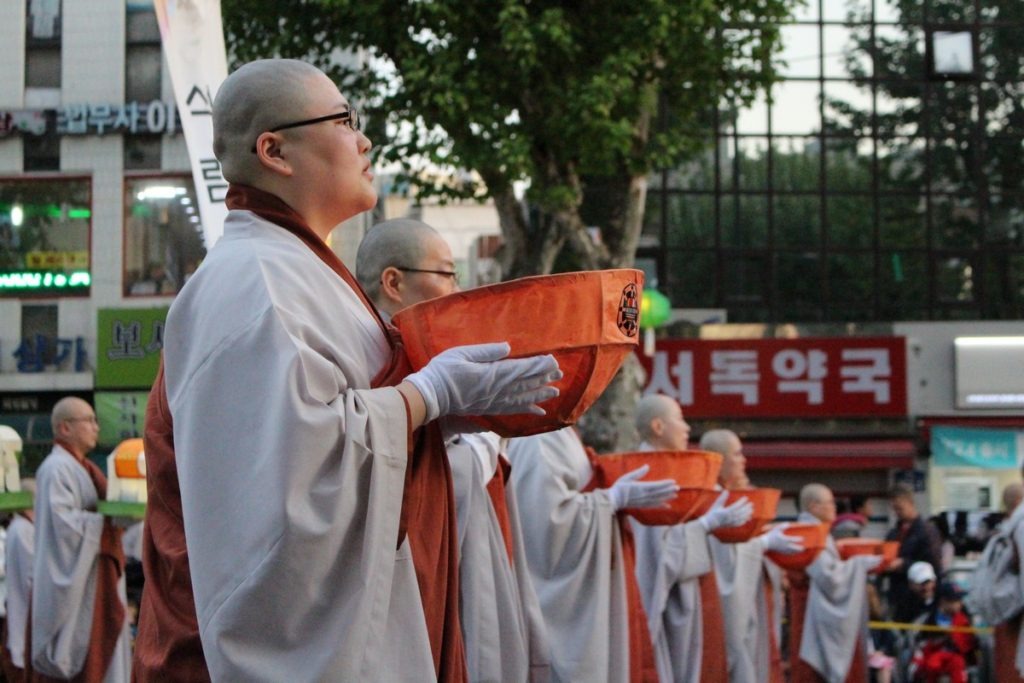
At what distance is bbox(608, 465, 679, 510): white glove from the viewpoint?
5637 millimetres

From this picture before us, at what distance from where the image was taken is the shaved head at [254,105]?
8.81 feet

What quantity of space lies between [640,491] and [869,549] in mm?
5677

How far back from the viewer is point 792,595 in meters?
11.1

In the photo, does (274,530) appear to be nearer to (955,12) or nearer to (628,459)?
(628,459)

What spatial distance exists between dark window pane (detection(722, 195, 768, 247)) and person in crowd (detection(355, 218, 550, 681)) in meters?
19.9

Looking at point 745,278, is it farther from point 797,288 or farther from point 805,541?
point 805,541

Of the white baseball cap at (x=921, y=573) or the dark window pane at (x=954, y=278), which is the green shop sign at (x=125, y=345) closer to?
the dark window pane at (x=954, y=278)

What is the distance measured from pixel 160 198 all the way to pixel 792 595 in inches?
482

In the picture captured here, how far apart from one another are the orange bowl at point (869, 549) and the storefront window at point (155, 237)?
11.8 meters

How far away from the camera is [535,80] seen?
1444 cm

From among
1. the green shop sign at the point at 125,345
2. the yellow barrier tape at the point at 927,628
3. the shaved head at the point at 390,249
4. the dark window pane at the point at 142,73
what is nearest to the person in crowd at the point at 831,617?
the yellow barrier tape at the point at 927,628

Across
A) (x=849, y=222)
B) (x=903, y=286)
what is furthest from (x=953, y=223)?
(x=849, y=222)

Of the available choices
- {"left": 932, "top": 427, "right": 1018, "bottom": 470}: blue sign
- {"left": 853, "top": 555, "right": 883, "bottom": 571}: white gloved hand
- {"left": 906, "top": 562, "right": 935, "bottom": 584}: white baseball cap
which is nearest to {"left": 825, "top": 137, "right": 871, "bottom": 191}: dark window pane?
{"left": 932, "top": 427, "right": 1018, "bottom": 470}: blue sign

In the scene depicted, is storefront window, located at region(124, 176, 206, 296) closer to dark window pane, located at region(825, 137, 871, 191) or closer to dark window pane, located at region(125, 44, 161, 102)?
dark window pane, located at region(125, 44, 161, 102)
